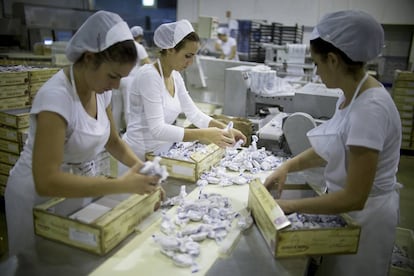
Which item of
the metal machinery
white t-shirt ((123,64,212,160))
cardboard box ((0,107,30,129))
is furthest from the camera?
cardboard box ((0,107,30,129))

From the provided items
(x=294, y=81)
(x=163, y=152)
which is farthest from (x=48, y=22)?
(x=163, y=152)

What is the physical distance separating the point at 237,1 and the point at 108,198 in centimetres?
687

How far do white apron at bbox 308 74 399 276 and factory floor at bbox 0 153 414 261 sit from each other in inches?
82.7

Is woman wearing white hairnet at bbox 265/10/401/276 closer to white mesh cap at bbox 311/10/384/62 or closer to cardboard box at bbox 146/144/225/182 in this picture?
white mesh cap at bbox 311/10/384/62

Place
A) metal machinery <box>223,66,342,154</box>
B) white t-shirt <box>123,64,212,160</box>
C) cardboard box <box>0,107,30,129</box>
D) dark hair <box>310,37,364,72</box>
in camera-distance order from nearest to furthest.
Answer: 1. dark hair <box>310,37,364,72</box>
2. white t-shirt <box>123,64,212,160</box>
3. metal machinery <box>223,66,342,154</box>
4. cardboard box <box>0,107,30,129</box>

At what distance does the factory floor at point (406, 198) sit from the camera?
9.77 ft

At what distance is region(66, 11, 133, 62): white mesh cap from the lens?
1.13m

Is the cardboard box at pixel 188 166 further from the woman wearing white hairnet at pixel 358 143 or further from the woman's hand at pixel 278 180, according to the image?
the woman wearing white hairnet at pixel 358 143

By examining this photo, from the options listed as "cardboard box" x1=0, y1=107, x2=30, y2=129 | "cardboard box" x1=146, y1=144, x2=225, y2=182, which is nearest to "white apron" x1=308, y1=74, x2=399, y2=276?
"cardboard box" x1=146, y1=144, x2=225, y2=182

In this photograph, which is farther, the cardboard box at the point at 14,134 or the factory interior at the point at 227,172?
the cardboard box at the point at 14,134

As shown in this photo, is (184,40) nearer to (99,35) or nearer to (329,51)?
(99,35)

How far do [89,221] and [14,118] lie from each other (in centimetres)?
210

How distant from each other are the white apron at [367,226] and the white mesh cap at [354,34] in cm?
23

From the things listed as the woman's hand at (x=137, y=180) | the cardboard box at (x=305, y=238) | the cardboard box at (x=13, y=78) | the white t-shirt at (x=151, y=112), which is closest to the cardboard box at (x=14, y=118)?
the cardboard box at (x=13, y=78)
